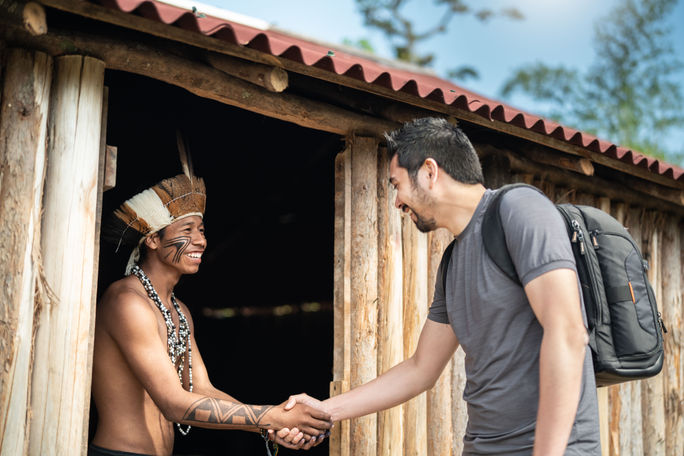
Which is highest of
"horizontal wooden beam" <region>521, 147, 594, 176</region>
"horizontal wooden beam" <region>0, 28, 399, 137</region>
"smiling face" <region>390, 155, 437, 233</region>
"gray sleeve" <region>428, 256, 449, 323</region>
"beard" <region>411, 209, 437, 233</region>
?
"horizontal wooden beam" <region>521, 147, 594, 176</region>

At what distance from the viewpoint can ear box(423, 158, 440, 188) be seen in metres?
3.11

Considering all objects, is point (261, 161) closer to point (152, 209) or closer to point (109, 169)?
point (152, 209)

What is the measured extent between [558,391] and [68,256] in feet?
7.35

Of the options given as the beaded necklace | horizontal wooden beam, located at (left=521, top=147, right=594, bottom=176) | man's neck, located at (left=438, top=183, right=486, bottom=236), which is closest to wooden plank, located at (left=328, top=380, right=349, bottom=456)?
the beaded necklace

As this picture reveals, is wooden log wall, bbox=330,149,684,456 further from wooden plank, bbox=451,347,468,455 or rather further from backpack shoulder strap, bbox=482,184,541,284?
backpack shoulder strap, bbox=482,184,541,284

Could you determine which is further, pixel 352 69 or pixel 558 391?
pixel 352 69

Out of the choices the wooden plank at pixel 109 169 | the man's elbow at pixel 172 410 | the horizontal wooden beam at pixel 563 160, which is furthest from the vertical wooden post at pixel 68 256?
the horizontal wooden beam at pixel 563 160

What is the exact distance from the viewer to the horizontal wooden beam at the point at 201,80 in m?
3.41

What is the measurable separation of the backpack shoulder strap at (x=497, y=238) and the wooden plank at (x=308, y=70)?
1.46 metres

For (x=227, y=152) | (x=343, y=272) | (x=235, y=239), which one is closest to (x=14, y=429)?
(x=343, y=272)

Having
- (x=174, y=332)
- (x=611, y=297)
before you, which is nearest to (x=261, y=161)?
(x=174, y=332)

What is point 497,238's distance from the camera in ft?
9.25

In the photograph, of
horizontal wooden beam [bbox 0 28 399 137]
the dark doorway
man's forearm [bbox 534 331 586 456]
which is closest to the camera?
man's forearm [bbox 534 331 586 456]

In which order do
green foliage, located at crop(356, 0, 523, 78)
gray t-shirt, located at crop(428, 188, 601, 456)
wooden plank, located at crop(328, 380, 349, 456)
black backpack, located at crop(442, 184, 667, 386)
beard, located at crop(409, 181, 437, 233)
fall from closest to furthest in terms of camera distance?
gray t-shirt, located at crop(428, 188, 601, 456)
black backpack, located at crop(442, 184, 667, 386)
beard, located at crop(409, 181, 437, 233)
wooden plank, located at crop(328, 380, 349, 456)
green foliage, located at crop(356, 0, 523, 78)
